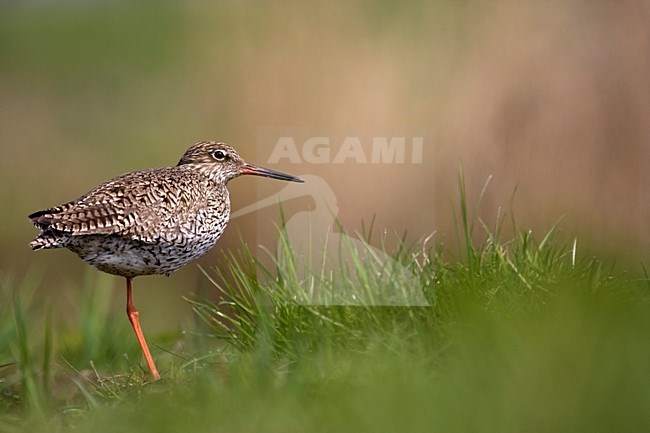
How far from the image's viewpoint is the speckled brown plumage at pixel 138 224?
15.6ft

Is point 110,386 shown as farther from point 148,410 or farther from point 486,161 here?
point 486,161

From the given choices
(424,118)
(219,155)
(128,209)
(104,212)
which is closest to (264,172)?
(219,155)

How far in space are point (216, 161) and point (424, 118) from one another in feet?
11.5

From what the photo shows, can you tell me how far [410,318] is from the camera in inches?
170

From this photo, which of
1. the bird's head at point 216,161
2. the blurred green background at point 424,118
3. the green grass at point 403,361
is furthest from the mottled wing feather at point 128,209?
the blurred green background at point 424,118

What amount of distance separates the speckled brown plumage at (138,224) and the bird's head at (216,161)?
11.8 inches

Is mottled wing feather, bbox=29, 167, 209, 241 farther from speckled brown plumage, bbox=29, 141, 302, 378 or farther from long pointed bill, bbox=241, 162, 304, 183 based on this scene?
long pointed bill, bbox=241, 162, 304, 183

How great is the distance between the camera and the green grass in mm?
3453

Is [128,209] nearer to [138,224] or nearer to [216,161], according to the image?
[138,224]

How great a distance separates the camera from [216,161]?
219 inches

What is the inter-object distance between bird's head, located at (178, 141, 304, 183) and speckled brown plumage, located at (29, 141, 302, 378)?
A: 0.98 ft

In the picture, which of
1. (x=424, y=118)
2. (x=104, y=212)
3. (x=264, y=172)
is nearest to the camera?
(x=104, y=212)

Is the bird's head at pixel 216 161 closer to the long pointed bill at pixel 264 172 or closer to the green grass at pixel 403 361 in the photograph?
the long pointed bill at pixel 264 172

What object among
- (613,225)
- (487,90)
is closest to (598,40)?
(487,90)
